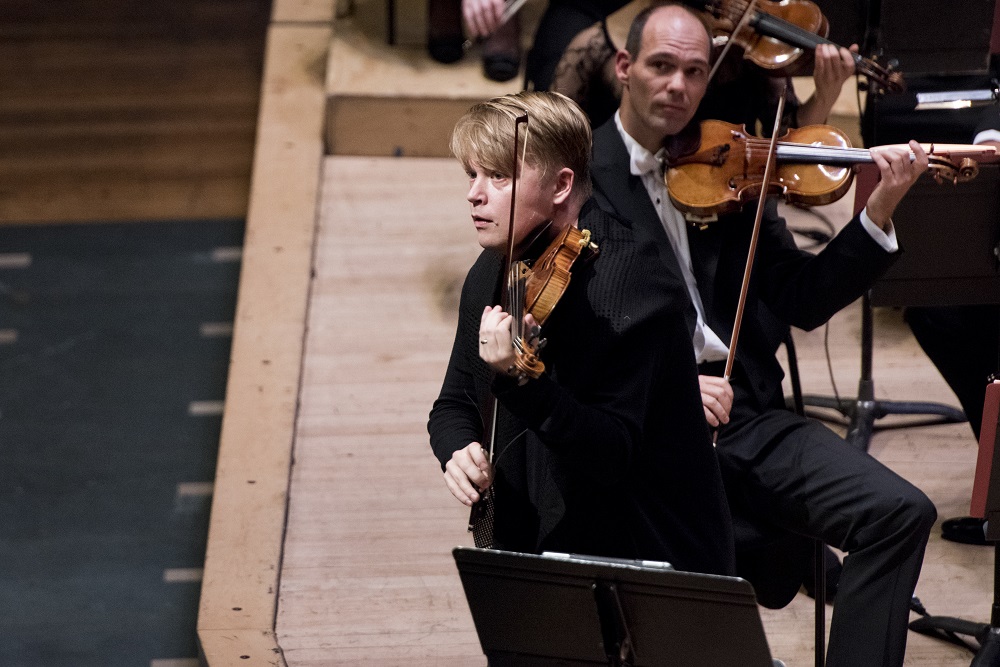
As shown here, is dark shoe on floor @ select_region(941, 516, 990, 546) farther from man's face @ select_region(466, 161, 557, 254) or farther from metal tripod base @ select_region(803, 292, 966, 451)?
man's face @ select_region(466, 161, 557, 254)

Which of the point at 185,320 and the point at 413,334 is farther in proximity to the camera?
the point at 185,320

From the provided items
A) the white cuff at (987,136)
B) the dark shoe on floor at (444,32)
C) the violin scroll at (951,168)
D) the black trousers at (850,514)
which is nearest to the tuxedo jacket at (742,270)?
the black trousers at (850,514)

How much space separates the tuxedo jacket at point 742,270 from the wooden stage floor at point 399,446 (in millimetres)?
642

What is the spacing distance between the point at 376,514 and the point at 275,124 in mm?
1844

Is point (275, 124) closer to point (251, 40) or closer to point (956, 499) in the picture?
point (251, 40)

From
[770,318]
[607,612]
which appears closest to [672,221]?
[770,318]

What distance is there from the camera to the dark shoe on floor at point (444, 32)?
15.7 ft

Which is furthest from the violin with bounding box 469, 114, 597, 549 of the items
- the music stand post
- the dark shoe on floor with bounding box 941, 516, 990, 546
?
the dark shoe on floor with bounding box 941, 516, 990, 546

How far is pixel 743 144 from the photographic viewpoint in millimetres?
2760

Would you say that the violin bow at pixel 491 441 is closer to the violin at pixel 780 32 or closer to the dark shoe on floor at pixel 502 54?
the violin at pixel 780 32

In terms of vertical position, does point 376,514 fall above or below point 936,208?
below

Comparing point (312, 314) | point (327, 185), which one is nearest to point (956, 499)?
point (312, 314)

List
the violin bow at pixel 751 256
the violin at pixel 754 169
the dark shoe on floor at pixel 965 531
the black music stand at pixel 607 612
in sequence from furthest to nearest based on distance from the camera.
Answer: the dark shoe on floor at pixel 965 531, the violin at pixel 754 169, the violin bow at pixel 751 256, the black music stand at pixel 607 612

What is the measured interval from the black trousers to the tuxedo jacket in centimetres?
14
